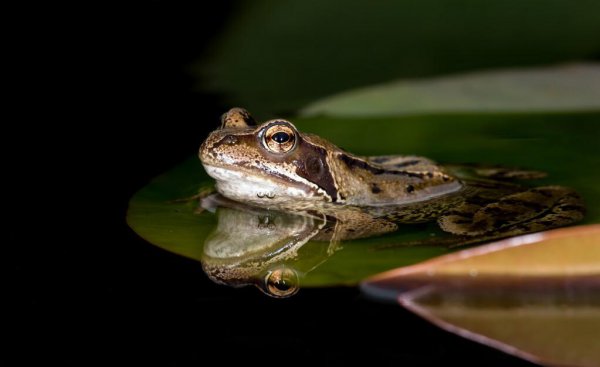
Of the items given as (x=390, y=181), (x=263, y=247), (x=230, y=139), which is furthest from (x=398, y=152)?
(x=263, y=247)

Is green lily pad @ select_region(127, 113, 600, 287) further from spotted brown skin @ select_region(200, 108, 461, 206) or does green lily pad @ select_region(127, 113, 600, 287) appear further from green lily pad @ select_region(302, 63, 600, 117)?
spotted brown skin @ select_region(200, 108, 461, 206)

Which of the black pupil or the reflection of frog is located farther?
the black pupil

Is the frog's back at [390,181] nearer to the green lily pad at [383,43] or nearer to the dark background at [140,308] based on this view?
the dark background at [140,308]

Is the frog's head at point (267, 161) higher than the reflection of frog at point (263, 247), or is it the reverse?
the frog's head at point (267, 161)

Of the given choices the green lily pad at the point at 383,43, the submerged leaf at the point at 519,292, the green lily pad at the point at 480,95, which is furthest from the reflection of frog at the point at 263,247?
the green lily pad at the point at 383,43

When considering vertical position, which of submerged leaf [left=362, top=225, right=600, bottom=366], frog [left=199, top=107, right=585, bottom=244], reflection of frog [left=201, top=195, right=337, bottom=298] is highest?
frog [left=199, top=107, right=585, bottom=244]

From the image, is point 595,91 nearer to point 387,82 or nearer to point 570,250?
point 387,82

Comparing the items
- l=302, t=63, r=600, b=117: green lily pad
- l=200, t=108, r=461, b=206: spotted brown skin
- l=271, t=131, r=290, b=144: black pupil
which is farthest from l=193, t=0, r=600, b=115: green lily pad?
l=271, t=131, r=290, b=144: black pupil

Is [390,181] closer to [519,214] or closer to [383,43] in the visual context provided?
[519,214]
